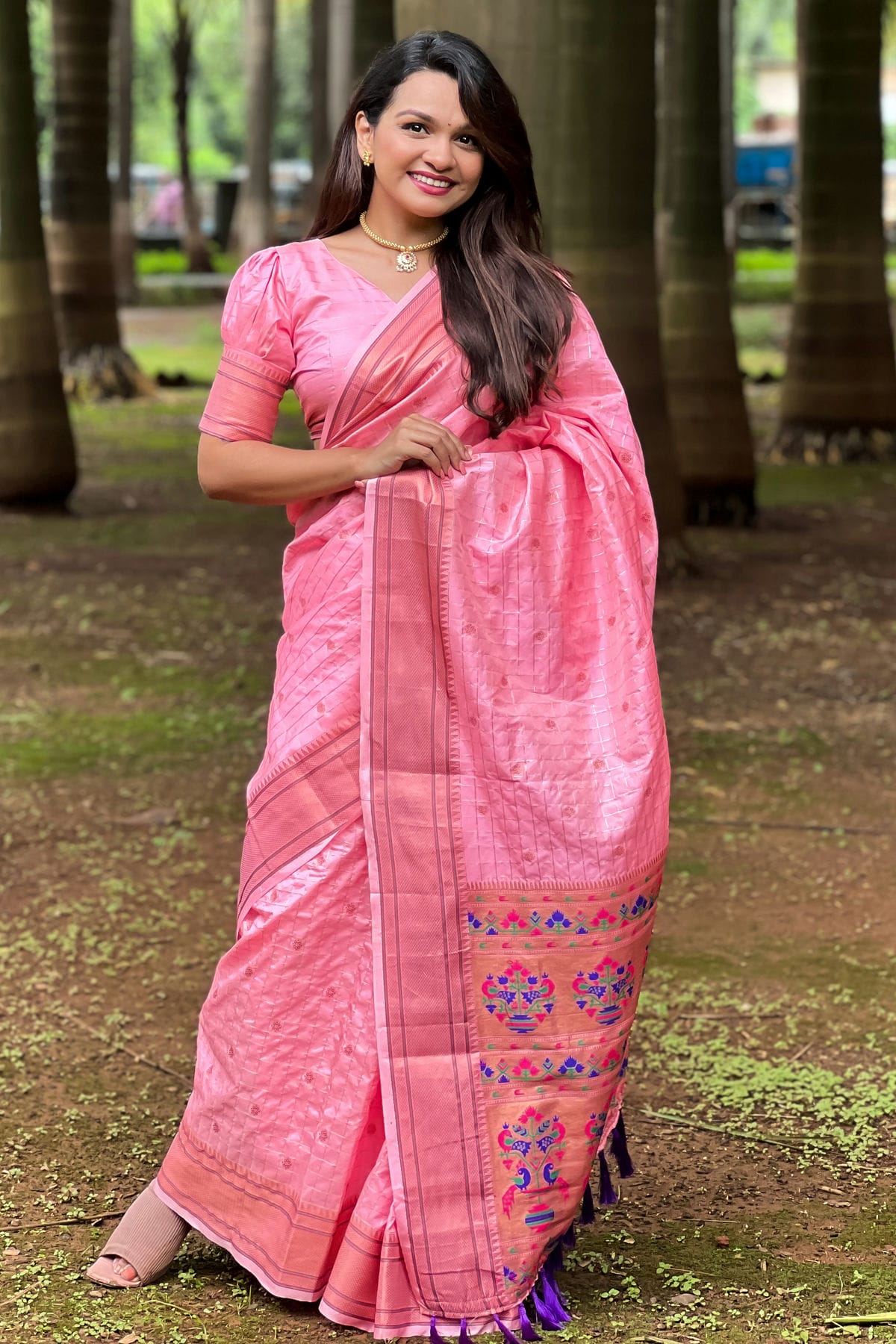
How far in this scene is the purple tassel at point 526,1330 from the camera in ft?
9.76

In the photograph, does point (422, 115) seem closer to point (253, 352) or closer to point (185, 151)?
point (253, 352)

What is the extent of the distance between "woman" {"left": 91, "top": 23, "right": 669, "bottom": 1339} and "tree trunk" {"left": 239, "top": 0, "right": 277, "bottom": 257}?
2593 centimetres

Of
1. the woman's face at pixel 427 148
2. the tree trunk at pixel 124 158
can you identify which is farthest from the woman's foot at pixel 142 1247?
the tree trunk at pixel 124 158

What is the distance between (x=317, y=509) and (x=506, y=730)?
470 millimetres

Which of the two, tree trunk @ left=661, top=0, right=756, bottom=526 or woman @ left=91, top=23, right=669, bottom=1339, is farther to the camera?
→ tree trunk @ left=661, top=0, right=756, bottom=526

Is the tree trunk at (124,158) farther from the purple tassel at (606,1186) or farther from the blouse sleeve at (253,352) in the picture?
the purple tassel at (606,1186)

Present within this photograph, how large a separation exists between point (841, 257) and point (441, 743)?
10955 mm

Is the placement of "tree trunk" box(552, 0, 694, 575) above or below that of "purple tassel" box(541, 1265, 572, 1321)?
above

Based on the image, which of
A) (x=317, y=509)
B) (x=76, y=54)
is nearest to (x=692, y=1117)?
(x=317, y=509)

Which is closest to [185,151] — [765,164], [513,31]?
[765,164]

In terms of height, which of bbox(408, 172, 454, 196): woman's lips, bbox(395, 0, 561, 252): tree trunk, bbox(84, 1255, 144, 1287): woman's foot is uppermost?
bbox(395, 0, 561, 252): tree trunk

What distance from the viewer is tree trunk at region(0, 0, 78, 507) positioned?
10922mm

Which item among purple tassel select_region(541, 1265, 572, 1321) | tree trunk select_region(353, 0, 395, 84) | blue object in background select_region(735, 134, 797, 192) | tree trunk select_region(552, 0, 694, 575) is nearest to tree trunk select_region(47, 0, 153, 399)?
tree trunk select_region(353, 0, 395, 84)

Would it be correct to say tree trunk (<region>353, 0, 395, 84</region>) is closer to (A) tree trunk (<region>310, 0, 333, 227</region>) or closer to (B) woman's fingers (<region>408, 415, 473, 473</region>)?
(B) woman's fingers (<region>408, 415, 473, 473</region>)
